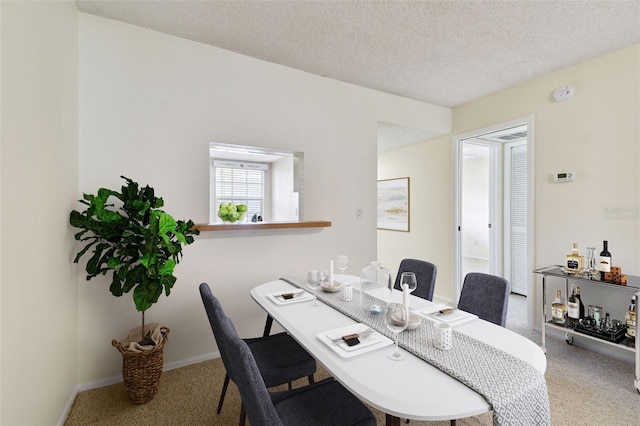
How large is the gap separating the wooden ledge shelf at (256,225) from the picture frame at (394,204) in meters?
2.27

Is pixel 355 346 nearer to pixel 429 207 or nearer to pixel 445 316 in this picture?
pixel 445 316

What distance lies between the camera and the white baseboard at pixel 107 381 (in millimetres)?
1941

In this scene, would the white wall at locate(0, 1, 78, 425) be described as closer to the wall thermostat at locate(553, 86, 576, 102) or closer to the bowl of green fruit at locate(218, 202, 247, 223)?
the bowl of green fruit at locate(218, 202, 247, 223)

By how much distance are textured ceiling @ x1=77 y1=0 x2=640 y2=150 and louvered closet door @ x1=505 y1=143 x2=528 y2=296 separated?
5.72 feet

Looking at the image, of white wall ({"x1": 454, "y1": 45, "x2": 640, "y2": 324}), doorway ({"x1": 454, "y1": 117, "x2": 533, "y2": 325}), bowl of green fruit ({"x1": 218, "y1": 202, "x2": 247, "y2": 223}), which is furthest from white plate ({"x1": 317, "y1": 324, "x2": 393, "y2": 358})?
doorway ({"x1": 454, "y1": 117, "x2": 533, "y2": 325})

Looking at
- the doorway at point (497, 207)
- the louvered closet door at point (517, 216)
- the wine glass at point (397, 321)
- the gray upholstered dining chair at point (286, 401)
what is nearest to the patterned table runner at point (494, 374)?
the wine glass at point (397, 321)

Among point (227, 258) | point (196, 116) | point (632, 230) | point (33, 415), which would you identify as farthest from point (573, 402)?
point (196, 116)

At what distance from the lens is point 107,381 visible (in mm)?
2281

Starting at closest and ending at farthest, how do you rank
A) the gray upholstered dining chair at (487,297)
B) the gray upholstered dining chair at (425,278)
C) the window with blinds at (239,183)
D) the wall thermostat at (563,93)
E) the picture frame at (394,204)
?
the gray upholstered dining chair at (487,297) < the gray upholstered dining chair at (425,278) < the wall thermostat at (563,93) < the window with blinds at (239,183) < the picture frame at (394,204)

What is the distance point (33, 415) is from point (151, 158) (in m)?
1.67

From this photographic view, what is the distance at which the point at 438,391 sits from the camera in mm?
1040

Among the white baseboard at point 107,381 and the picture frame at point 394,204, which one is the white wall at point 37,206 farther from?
the picture frame at point 394,204

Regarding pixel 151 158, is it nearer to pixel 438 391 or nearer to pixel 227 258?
pixel 227 258

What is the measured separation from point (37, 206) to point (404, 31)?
259 cm
